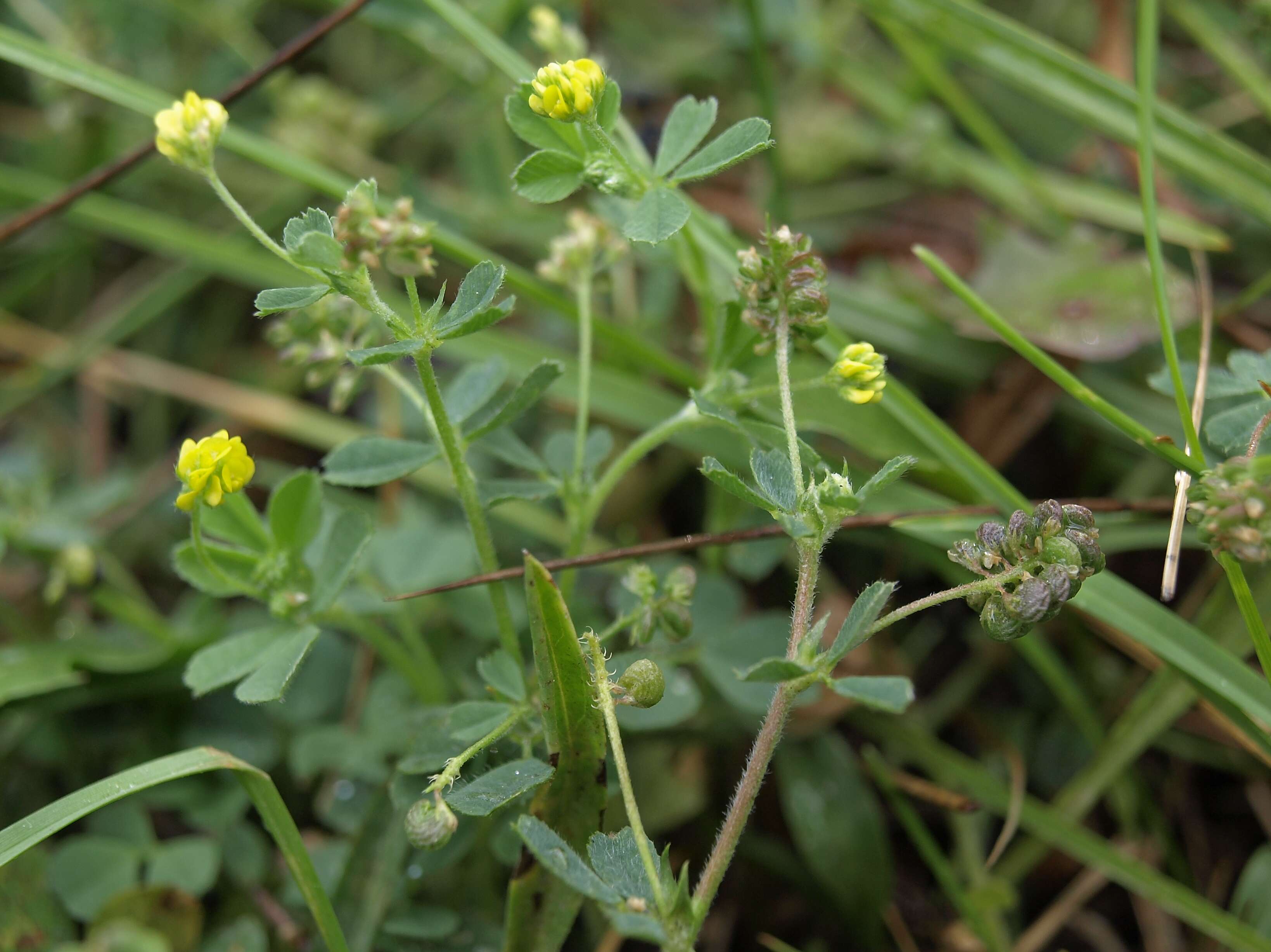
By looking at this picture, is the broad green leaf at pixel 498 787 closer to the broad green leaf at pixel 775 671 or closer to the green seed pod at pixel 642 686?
the green seed pod at pixel 642 686

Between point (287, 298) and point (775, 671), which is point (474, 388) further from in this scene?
point (775, 671)

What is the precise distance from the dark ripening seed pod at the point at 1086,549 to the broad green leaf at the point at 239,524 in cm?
113

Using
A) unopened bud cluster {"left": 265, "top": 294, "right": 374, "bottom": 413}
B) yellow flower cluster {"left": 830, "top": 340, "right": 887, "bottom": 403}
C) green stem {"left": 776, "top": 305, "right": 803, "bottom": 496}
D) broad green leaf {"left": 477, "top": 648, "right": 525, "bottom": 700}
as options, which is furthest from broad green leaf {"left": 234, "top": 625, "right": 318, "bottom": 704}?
yellow flower cluster {"left": 830, "top": 340, "right": 887, "bottom": 403}

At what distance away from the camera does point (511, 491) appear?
4.66ft

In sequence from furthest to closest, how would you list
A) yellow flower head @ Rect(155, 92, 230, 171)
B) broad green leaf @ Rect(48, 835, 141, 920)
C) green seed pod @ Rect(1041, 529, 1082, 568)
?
1. broad green leaf @ Rect(48, 835, 141, 920)
2. yellow flower head @ Rect(155, 92, 230, 171)
3. green seed pod @ Rect(1041, 529, 1082, 568)

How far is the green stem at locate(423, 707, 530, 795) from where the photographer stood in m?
1.13

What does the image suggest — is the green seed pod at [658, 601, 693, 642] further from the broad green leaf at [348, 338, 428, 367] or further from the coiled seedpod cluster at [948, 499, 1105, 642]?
the broad green leaf at [348, 338, 428, 367]

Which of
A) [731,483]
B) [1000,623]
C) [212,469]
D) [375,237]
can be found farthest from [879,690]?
[212,469]

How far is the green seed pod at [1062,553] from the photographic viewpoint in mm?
1136

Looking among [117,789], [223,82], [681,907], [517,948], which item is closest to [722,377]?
[681,907]

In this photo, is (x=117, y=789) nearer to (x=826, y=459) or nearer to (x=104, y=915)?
(x=104, y=915)

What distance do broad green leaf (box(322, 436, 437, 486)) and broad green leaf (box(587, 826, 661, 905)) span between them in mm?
562

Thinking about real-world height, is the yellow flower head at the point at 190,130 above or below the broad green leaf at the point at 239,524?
above

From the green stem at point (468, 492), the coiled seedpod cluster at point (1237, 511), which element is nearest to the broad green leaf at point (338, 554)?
the green stem at point (468, 492)
